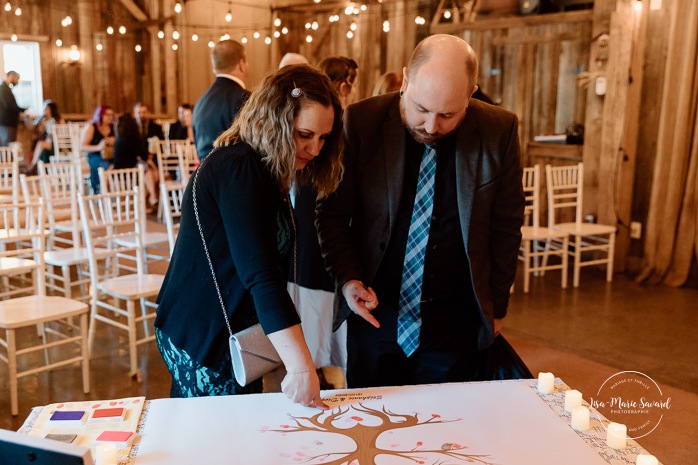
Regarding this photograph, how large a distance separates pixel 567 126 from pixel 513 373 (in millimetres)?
5306

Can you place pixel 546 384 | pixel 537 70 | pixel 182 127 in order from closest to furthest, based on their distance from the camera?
pixel 546 384, pixel 537 70, pixel 182 127

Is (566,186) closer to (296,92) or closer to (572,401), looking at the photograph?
(572,401)

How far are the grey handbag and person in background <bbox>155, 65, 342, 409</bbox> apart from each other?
13mm

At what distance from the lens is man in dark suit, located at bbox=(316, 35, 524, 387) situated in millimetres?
2191

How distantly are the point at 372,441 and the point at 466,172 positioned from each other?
923 millimetres

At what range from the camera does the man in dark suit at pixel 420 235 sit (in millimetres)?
2191

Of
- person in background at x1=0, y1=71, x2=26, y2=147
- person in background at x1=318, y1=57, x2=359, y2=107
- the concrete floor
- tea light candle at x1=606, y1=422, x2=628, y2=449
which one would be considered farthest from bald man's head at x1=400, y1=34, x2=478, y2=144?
person in background at x1=0, y1=71, x2=26, y2=147

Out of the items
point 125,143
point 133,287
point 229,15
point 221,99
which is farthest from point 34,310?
point 229,15

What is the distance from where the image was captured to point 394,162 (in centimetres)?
219

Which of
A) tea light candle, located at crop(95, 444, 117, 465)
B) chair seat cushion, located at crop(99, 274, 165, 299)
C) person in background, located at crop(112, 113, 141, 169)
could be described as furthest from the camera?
person in background, located at crop(112, 113, 141, 169)

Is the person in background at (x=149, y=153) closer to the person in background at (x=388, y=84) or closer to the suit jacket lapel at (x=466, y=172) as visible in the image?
the person in background at (x=388, y=84)

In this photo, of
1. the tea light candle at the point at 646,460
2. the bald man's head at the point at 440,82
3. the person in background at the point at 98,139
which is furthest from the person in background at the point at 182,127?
the tea light candle at the point at 646,460

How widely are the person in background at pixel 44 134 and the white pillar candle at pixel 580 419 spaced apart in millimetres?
10313

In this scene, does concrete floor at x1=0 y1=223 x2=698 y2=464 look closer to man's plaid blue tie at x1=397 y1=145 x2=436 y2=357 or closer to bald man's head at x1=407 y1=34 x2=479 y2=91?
man's plaid blue tie at x1=397 y1=145 x2=436 y2=357
